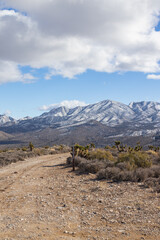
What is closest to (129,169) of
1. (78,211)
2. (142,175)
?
(142,175)

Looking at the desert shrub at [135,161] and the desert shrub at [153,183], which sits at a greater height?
the desert shrub at [135,161]

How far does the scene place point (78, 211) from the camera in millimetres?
8656

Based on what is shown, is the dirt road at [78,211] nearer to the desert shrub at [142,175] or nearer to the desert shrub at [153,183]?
the desert shrub at [153,183]

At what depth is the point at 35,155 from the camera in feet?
97.5

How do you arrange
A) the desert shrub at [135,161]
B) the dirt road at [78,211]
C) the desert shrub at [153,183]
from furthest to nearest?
the desert shrub at [135,161] < the desert shrub at [153,183] < the dirt road at [78,211]

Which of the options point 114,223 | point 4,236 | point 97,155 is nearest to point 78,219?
point 114,223

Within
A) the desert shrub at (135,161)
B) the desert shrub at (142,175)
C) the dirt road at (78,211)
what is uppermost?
the desert shrub at (135,161)

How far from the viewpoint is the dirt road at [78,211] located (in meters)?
6.77

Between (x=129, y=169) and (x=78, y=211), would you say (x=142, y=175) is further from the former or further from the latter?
(x=78, y=211)

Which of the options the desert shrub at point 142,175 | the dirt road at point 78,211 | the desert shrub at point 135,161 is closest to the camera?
the dirt road at point 78,211

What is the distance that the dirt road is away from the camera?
6.77 metres

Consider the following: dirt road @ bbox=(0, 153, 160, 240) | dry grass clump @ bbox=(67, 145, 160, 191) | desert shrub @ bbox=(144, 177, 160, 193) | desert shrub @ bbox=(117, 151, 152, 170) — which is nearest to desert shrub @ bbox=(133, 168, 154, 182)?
dry grass clump @ bbox=(67, 145, 160, 191)

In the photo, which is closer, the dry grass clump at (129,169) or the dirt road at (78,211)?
the dirt road at (78,211)

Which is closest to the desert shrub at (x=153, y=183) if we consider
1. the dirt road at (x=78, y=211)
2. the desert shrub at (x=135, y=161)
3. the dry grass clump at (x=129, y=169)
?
the dry grass clump at (x=129, y=169)
